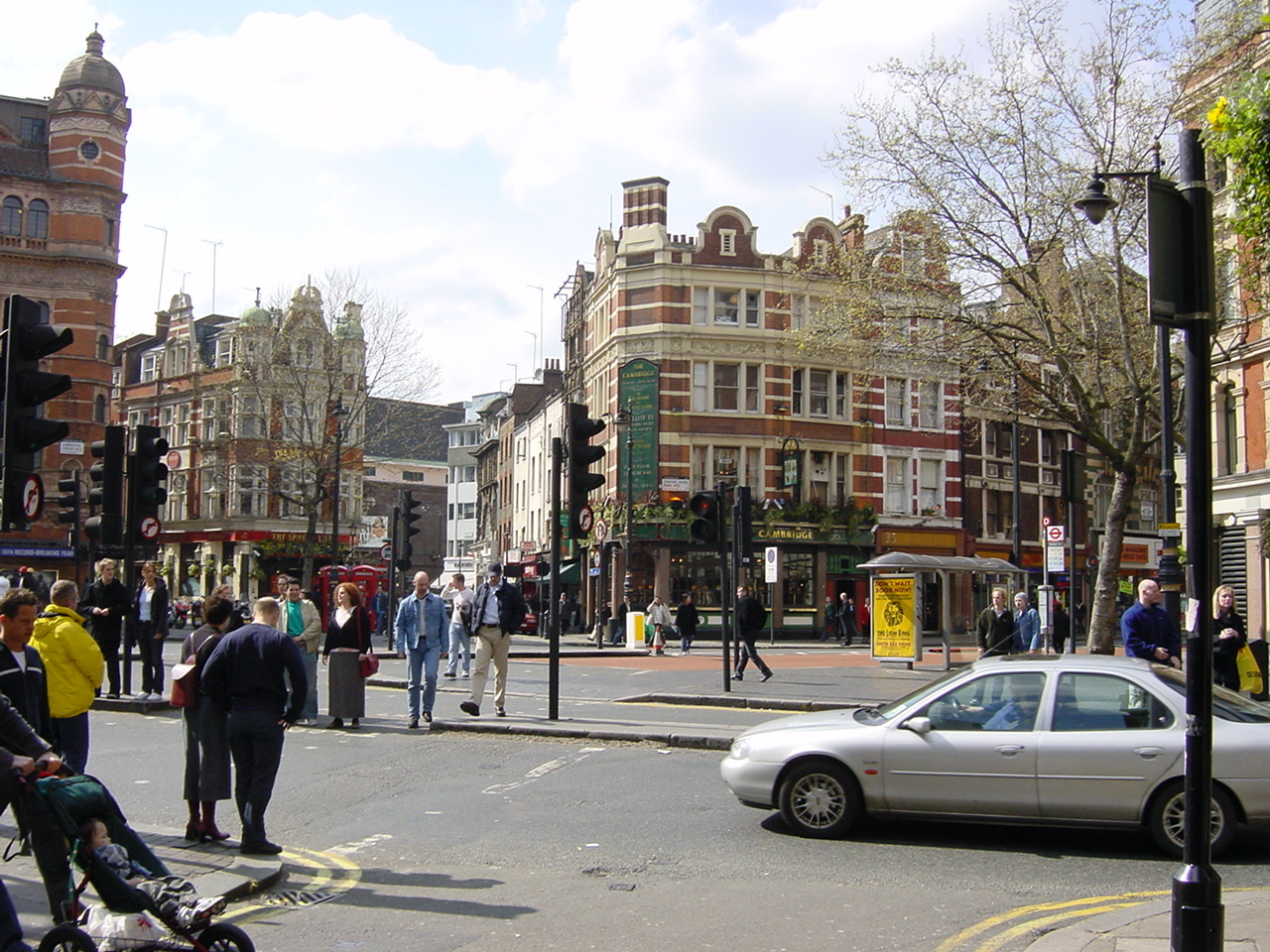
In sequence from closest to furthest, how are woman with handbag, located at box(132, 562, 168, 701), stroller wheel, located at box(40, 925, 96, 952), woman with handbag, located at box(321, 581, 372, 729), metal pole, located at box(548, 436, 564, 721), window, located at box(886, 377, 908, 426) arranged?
stroller wheel, located at box(40, 925, 96, 952), woman with handbag, located at box(321, 581, 372, 729), metal pole, located at box(548, 436, 564, 721), woman with handbag, located at box(132, 562, 168, 701), window, located at box(886, 377, 908, 426)

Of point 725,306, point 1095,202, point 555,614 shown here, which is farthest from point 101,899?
point 725,306

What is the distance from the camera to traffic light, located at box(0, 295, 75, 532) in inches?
326

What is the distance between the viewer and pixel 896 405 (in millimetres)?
52906

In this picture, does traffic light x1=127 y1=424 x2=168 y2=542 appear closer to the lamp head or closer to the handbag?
the handbag

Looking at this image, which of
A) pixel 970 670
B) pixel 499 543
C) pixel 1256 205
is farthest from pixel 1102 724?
pixel 499 543

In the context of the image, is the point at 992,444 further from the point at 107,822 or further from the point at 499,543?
the point at 107,822

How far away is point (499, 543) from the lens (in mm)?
75188

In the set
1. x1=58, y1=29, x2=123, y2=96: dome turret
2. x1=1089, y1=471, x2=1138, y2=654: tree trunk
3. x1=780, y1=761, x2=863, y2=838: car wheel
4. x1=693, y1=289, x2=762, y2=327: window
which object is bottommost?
x1=780, y1=761, x2=863, y2=838: car wheel

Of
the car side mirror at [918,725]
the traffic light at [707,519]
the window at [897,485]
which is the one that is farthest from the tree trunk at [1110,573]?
the window at [897,485]

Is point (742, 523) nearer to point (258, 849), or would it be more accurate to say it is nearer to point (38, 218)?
point (258, 849)

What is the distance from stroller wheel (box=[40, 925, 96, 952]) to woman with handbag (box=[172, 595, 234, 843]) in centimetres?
346

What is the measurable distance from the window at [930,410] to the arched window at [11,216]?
129 ft

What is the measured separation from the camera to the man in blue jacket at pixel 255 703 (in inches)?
326

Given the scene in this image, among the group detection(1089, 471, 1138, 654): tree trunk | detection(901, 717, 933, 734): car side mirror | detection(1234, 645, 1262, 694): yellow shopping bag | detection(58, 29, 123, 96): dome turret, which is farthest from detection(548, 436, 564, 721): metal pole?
detection(58, 29, 123, 96): dome turret
